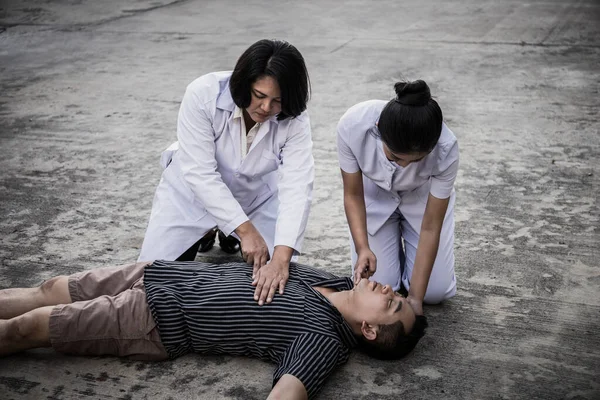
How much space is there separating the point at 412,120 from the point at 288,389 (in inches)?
34.5

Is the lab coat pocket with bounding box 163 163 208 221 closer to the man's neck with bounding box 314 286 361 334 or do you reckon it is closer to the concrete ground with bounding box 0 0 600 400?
the concrete ground with bounding box 0 0 600 400

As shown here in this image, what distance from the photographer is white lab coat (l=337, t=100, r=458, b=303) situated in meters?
2.46

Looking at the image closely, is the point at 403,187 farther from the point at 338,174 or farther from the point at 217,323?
the point at 338,174

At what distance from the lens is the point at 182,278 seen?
7.71 feet

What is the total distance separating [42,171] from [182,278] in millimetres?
1929

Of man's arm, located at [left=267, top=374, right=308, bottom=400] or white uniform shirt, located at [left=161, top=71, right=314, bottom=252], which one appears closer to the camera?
man's arm, located at [left=267, top=374, right=308, bottom=400]

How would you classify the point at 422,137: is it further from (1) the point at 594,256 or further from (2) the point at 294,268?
(1) the point at 594,256

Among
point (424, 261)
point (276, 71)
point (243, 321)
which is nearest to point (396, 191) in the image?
point (424, 261)

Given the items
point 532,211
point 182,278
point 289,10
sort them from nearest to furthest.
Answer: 1. point 182,278
2. point 532,211
3. point 289,10

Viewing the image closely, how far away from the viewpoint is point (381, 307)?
2227mm

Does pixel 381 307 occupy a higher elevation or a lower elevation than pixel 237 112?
lower

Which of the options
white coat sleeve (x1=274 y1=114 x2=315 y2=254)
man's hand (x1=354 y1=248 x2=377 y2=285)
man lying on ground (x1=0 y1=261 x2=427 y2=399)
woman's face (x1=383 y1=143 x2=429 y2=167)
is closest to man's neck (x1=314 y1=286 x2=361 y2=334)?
man lying on ground (x1=0 y1=261 x2=427 y2=399)

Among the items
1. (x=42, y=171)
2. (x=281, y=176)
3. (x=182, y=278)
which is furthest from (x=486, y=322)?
(x=42, y=171)

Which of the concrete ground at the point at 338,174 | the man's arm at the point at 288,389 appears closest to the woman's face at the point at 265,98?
the concrete ground at the point at 338,174
